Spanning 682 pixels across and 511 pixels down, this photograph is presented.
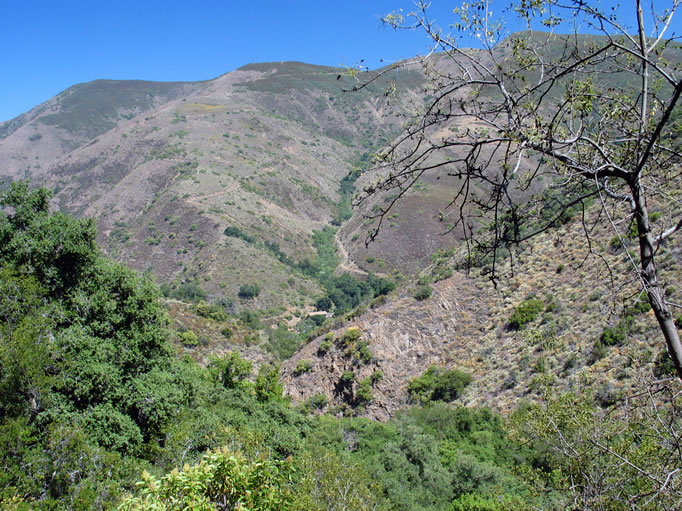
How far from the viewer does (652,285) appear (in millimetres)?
2943

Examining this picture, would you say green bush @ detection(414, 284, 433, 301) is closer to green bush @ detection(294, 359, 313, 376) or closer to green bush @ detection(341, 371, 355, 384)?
green bush @ detection(341, 371, 355, 384)

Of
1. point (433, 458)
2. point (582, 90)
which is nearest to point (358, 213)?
point (433, 458)

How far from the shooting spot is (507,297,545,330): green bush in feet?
68.3

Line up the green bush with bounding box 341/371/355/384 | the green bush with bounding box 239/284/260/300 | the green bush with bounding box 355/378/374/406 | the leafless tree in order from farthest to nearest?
1. the green bush with bounding box 239/284/260/300
2. the green bush with bounding box 341/371/355/384
3. the green bush with bounding box 355/378/374/406
4. the leafless tree

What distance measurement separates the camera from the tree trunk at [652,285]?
2900 mm

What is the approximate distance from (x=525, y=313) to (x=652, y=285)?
63.9 feet

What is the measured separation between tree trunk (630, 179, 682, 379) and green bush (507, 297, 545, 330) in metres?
19.0

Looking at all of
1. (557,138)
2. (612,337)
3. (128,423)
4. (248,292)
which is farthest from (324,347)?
(557,138)

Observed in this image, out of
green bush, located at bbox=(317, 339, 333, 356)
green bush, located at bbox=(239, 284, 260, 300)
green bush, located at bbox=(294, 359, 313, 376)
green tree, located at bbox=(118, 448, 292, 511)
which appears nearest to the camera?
green tree, located at bbox=(118, 448, 292, 511)

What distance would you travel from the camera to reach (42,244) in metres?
12.7

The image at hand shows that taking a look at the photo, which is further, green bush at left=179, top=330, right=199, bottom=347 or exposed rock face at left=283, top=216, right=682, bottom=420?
green bush at left=179, top=330, right=199, bottom=347

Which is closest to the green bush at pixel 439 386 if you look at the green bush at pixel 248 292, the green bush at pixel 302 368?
the green bush at pixel 302 368

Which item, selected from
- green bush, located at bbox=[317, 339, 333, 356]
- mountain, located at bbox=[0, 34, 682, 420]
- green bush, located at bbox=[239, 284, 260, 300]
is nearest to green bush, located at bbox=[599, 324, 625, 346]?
mountain, located at bbox=[0, 34, 682, 420]

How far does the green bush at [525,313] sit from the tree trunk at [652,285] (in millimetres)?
18984
